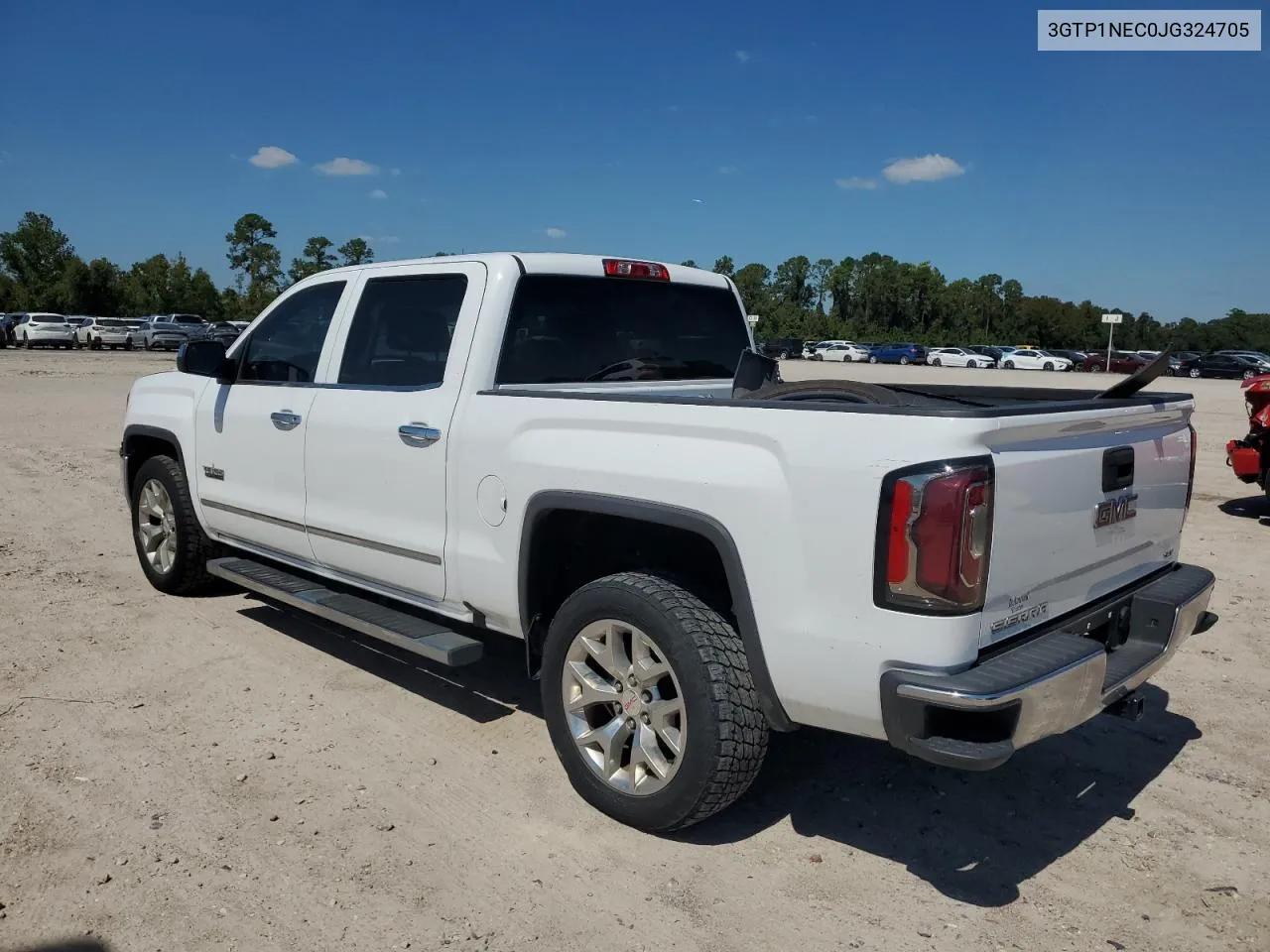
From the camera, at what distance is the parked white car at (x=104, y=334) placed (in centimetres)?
4716

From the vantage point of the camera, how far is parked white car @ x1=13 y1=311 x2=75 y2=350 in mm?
45812

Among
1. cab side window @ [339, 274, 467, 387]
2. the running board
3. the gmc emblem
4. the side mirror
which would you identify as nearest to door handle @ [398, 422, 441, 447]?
cab side window @ [339, 274, 467, 387]

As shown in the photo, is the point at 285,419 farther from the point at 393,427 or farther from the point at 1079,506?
the point at 1079,506

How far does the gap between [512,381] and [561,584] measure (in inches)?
33.9

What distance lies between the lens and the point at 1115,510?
10.7 feet

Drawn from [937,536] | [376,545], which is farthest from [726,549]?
[376,545]

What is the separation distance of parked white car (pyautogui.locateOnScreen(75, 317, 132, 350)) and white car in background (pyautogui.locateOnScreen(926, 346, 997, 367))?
45756 millimetres

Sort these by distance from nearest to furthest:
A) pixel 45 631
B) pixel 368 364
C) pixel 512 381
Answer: pixel 512 381
pixel 368 364
pixel 45 631

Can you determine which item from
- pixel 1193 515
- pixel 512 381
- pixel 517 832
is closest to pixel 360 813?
pixel 517 832

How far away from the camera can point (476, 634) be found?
5.46 metres

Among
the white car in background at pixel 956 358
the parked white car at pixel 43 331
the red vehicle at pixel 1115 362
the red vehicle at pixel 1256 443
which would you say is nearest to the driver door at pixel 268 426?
the red vehicle at pixel 1256 443

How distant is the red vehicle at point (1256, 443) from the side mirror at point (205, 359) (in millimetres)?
7946

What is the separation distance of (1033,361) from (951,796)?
197 ft

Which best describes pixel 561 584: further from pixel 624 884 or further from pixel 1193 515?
pixel 1193 515
